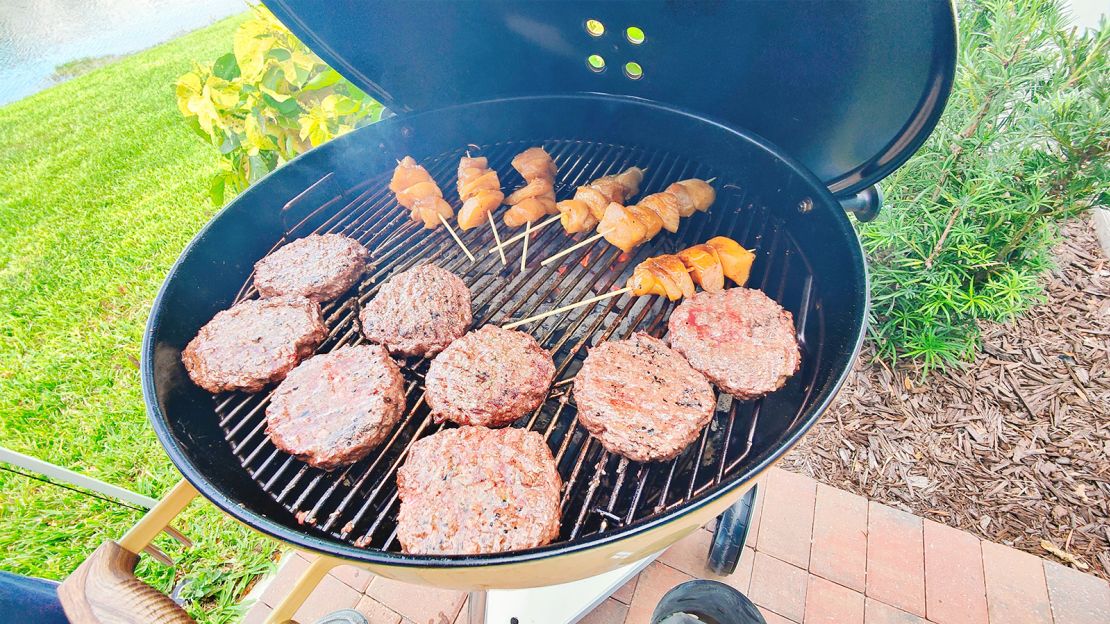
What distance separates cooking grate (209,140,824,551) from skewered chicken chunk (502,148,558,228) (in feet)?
0.37

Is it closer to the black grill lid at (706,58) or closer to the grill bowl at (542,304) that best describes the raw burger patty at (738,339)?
the grill bowl at (542,304)

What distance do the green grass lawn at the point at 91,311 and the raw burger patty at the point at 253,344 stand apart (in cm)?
169

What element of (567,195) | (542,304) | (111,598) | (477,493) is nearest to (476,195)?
(567,195)

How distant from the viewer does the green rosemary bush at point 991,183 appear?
2.60 m

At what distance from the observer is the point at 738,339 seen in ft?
6.57

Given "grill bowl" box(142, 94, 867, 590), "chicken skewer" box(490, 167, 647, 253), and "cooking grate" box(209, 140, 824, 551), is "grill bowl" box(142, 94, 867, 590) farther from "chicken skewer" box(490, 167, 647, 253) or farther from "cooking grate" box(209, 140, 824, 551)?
"chicken skewer" box(490, 167, 647, 253)

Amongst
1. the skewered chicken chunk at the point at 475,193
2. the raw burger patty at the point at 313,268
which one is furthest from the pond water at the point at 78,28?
the skewered chicken chunk at the point at 475,193

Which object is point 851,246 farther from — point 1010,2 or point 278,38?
point 278,38

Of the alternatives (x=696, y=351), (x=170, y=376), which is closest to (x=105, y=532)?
(x=170, y=376)

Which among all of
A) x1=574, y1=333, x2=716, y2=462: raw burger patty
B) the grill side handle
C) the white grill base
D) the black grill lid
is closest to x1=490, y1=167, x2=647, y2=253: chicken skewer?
the black grill lid

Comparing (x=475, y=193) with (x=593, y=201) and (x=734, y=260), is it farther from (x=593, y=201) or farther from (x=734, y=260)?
(x=734, y=260)

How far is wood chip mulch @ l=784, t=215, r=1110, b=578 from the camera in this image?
2.87 m

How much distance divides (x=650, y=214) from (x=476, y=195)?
834mm

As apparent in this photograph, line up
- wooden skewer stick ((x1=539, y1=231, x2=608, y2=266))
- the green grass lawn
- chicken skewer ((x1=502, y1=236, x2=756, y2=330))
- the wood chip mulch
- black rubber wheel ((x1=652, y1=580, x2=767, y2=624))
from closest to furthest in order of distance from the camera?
black rubber wheel ((x1=652, y1=580, x2=767, y2=624)) → chicken skewer ((x1=502, y1=236, x2=756, y2=330)) → wooden skewer stick ((x1=539, y1=231, x2=608, y2=266)) → the wood chip mulch → the green grass lawn
